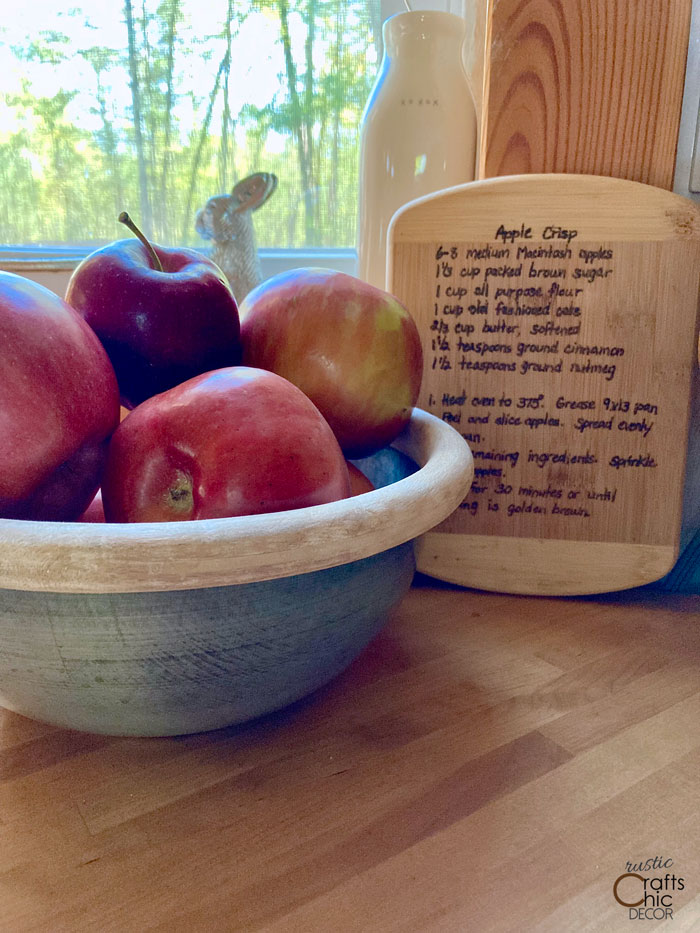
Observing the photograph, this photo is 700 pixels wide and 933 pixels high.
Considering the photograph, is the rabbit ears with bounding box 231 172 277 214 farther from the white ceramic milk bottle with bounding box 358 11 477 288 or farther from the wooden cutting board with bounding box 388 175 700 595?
the wooden cutting board with bounding box 388 175 700 595

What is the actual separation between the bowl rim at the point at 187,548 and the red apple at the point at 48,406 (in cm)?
7

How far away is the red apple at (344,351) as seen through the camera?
527 millimetres

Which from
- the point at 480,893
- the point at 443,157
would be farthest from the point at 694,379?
the point at 480,893

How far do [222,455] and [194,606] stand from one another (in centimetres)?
8

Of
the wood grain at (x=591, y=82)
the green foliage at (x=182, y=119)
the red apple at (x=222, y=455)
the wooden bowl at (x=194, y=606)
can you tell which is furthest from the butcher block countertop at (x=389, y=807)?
the green foliage at (x=182, y=119)

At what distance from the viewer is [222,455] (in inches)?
15.3

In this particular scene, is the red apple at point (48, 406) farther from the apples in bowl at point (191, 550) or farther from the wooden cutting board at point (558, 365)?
the wooden cutting board at point (558, 365)

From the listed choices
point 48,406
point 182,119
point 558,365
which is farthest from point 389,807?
point 182,119

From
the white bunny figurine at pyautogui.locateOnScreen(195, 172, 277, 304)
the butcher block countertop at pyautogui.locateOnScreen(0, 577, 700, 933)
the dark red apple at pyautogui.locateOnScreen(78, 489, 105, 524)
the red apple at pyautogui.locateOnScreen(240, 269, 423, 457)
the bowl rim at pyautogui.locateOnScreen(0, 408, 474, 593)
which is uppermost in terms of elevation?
the white bunny figurine at pyautogui.locateOnScreen(195, 172, 277, 304)

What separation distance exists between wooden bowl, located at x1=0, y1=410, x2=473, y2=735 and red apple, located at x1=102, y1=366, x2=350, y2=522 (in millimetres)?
46

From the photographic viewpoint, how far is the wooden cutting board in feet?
2.02

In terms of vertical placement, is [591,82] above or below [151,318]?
above

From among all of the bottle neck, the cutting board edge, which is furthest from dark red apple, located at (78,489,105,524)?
the bottle neck

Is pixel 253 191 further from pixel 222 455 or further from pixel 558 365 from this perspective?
pixel 222 455
